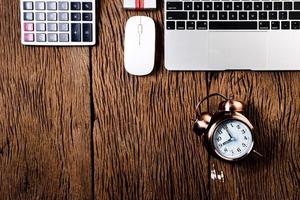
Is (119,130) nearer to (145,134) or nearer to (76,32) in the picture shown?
(145,134)

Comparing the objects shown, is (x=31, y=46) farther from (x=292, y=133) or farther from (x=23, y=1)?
(x=292, y=133)

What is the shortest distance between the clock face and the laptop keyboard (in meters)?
0.20

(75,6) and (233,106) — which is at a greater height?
(75,6)

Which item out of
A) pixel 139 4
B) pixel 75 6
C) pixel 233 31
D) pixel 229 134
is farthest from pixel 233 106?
pixel 75 6

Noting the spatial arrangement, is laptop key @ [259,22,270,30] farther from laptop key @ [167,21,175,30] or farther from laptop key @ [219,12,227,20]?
laptop key @ [167,21,175,30]

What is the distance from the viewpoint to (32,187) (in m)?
0.90

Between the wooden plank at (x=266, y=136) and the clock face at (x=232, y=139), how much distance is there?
67 mm

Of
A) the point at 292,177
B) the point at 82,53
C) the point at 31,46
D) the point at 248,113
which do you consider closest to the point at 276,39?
the point at 248,113

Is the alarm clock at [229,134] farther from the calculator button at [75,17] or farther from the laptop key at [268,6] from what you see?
the calculator button at [75,17]

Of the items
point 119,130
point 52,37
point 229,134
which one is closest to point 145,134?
point 119,130

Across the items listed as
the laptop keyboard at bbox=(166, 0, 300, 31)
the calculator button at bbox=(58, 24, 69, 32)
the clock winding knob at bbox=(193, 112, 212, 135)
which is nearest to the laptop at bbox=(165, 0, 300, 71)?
the laptop keyboard at bbox=(166, 0, 300, 31)

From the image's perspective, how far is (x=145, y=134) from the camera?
897mm

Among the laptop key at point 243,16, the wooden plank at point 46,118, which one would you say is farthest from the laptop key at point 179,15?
the wooden plank at point 46,118

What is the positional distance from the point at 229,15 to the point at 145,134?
31 cm
